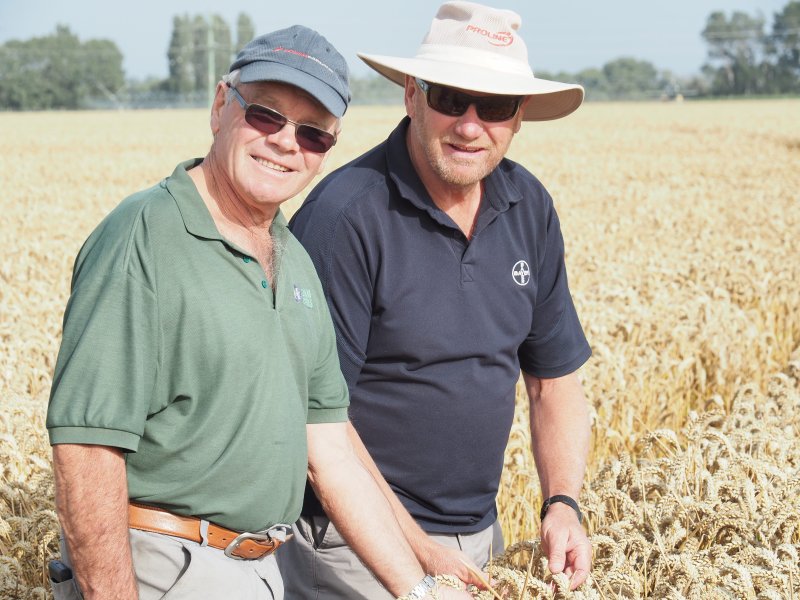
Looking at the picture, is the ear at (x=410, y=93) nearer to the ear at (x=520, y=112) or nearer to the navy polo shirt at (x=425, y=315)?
the navy polo shirt at (x=425, y=315)

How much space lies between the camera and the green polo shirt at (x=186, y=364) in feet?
7.10

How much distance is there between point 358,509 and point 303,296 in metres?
0.63

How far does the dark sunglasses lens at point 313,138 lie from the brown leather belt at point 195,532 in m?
1.00

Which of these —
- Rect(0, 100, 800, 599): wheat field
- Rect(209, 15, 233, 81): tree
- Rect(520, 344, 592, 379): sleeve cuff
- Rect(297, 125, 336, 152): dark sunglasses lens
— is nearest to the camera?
Rect(297, 125, 336, 152): dark sunglasses lens

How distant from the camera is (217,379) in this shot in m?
2.36

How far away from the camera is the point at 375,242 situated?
3.22 meters

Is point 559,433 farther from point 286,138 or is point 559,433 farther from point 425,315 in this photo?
point 286,138

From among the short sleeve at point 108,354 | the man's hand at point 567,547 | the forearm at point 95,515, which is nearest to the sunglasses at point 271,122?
the short sleeve at point 108,354

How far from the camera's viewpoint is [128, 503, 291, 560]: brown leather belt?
2.39m

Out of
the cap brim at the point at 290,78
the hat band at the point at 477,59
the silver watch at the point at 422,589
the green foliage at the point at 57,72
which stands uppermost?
the hat band at the point at 477,59

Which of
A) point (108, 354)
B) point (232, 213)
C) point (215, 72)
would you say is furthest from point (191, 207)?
point (215, 72)

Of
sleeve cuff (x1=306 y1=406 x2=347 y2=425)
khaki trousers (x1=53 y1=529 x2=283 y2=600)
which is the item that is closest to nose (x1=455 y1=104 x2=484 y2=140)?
sleeve cuff (x1=306 y1=406 x2=347 y2=425)

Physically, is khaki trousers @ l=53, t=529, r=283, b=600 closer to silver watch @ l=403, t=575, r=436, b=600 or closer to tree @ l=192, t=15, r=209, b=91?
silver watch @ l=403, t=575, r=436, b=600

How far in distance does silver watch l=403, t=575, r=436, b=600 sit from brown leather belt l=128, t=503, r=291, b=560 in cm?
40
